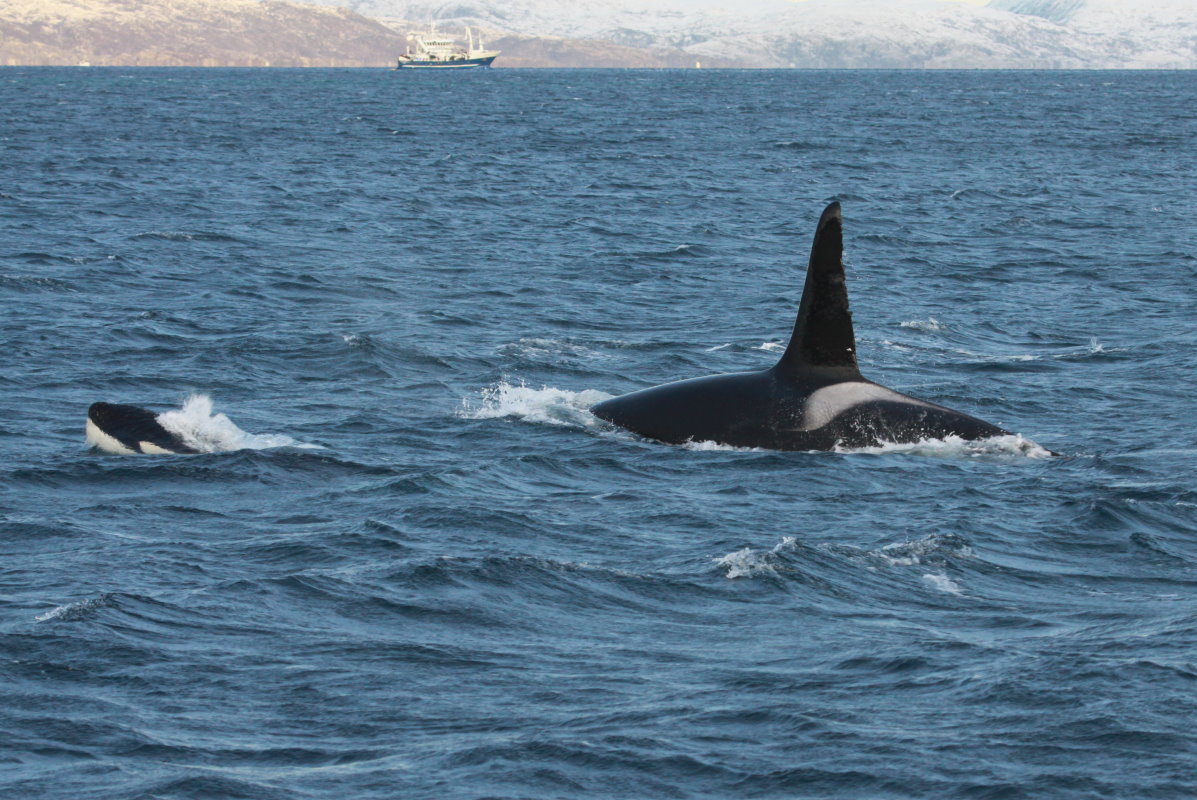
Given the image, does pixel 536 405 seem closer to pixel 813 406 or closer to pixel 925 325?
pixel 813 406

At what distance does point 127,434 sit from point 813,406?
317 inches

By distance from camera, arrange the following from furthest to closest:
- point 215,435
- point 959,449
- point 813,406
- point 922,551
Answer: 1. point 215,435
2. point 959,449
3. point 813,406
4. point 922,551

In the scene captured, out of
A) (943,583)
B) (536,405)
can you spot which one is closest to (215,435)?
(536,405)

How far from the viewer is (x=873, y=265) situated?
135 feet

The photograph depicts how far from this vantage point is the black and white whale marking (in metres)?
18.8

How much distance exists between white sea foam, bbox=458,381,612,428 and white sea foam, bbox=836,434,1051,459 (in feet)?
12.3

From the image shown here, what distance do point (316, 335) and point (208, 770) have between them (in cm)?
1844

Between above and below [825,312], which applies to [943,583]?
below

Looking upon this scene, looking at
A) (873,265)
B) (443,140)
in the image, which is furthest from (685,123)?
(873,265)

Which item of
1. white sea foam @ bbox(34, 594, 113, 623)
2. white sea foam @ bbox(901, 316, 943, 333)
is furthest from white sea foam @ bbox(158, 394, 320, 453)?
white sea foam @ bbox(901, 316, 943, 333)

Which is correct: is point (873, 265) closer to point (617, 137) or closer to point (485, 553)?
point (485, 553)

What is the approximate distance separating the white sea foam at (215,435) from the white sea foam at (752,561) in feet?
21.4

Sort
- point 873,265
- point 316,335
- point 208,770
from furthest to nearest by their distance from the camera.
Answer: point 873,265
point 316,335
point 208,770

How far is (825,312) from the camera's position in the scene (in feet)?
60.7
